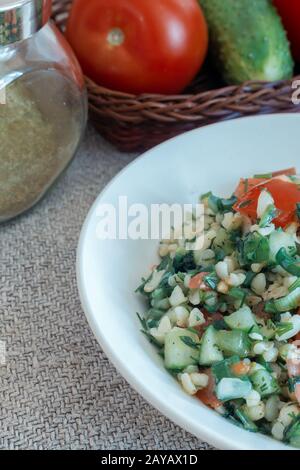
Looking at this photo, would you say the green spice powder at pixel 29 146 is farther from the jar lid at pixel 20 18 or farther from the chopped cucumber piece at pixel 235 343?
the chopped cucumber piece at pixel 235 343

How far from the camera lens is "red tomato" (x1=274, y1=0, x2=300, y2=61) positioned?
1.36 meters

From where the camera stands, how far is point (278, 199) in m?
0.95

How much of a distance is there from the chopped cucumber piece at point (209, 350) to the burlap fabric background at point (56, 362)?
120 millimetres

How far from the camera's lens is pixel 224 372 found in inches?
31.9

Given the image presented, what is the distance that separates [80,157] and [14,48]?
1.10 feet

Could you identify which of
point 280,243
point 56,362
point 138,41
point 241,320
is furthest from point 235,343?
point 138,41

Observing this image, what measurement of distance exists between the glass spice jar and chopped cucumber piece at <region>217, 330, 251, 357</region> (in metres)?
0.47

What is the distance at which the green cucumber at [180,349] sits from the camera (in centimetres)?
85

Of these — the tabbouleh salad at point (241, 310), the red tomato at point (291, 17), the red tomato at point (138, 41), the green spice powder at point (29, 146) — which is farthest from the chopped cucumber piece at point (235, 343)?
the red tomato at point (291, 17)

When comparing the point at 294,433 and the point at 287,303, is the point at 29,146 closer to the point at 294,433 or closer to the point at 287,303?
the point at 287,303

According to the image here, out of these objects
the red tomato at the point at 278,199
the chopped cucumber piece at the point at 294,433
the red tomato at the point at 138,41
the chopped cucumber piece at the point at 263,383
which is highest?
the red tomato at the point at 138,41

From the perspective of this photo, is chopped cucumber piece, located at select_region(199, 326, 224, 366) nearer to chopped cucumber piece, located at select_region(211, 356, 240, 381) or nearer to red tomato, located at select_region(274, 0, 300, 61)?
chopped cucumber piece, located at select_region(211, 356, 240, 381)

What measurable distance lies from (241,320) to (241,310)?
16mm

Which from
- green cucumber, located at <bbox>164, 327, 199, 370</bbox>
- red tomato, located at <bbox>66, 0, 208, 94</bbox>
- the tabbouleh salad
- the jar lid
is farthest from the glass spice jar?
green cucumber, located at <bbox>164, 327, 199, 370</bbox>
